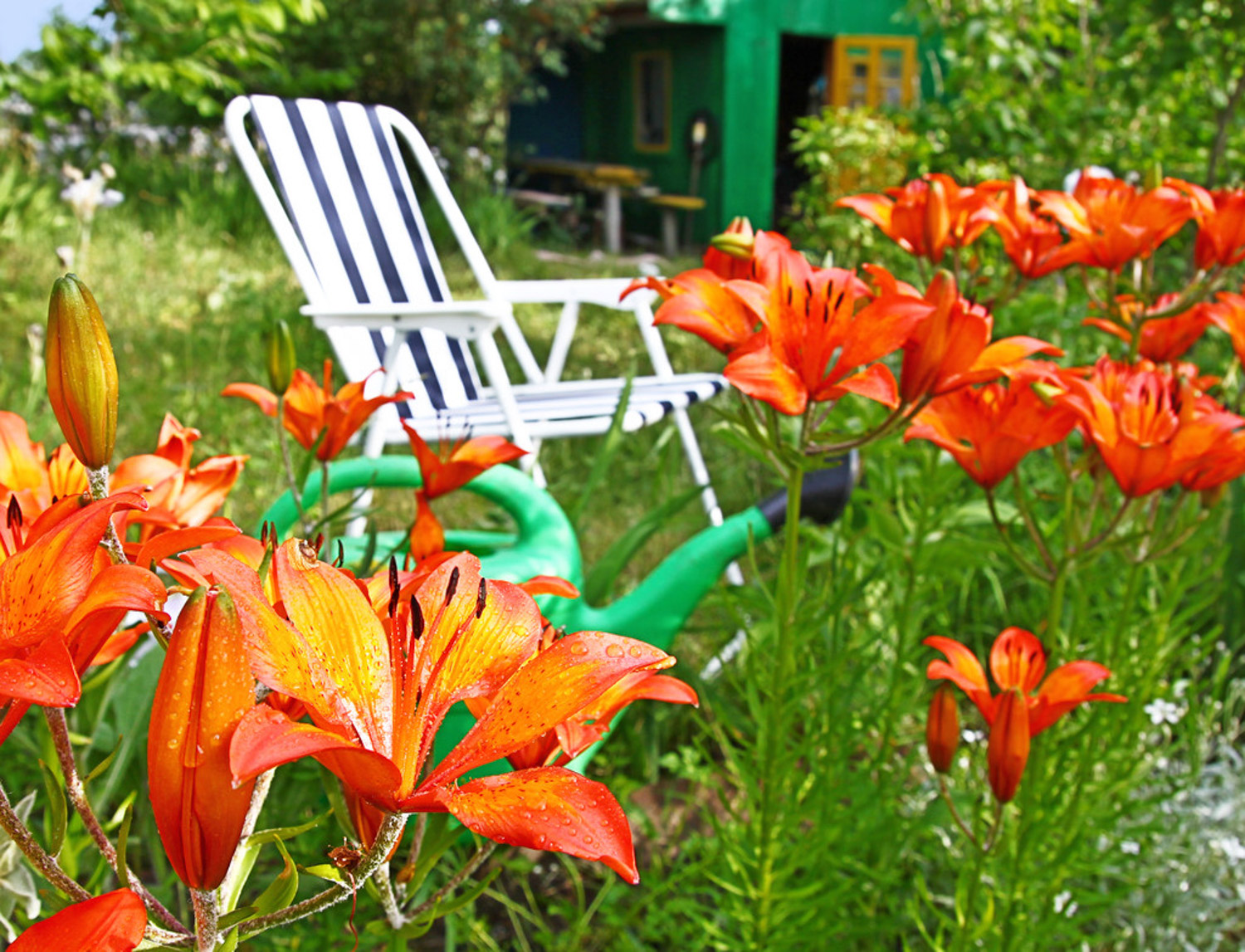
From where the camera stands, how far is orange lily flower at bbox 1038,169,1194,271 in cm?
108

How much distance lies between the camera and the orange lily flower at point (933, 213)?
3.44 ft

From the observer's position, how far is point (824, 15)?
8867mm

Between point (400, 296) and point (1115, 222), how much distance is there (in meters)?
2.03

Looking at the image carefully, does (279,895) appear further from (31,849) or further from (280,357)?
(280,357)

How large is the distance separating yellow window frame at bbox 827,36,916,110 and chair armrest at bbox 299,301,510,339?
7.39m

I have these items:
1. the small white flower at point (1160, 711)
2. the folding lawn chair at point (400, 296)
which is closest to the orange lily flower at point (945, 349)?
the small white flower at point (1160, 711)

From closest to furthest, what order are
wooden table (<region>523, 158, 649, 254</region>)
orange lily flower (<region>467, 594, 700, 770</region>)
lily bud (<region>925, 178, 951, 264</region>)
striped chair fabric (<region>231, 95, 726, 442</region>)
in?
1. orange lily flower (<region>467, 594, 700, 770</region>)
2. lily bud (<region>925, 178, 951, 264</region>)
3. striped chair fabric (<region>231, 95, 726, 442</region>)
4. wooden table (<region>523, 158, 649, 254</region>)

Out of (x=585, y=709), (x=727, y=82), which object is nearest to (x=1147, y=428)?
(x=585, y=709)

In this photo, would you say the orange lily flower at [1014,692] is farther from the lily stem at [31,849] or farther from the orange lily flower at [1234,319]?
the lily stem at [31,849]

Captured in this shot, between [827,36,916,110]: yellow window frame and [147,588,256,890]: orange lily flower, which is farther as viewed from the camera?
[827,36,916,110]: yellow window frame

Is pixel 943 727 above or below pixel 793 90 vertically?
below

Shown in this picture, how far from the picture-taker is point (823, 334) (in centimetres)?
68

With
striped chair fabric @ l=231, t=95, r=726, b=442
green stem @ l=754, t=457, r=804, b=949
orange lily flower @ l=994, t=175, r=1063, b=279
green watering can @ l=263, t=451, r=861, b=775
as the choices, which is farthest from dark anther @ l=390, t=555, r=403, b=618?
striped chair fabric @ l=231, t=95, r=726, b=442

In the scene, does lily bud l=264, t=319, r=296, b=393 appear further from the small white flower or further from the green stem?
the small white flower
